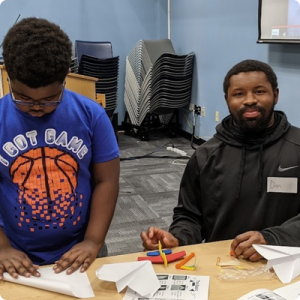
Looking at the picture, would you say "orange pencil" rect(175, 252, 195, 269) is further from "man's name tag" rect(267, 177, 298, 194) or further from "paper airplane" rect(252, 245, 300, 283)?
"man's name tag" rect(267, 177, 298, 194)

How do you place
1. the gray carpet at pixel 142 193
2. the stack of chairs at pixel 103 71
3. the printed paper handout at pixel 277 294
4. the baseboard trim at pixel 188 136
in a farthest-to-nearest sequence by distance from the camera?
the baseboard trim at pixel 188 136 → the stack of chairs at pixel 103 71 → the gray carpet at pixel 142 193 → the printed paper handout at pixel 277 294

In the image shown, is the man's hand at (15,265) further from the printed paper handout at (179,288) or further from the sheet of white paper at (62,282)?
Answer: the printed paper handout at (179,288)

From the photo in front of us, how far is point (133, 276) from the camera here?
1047mm

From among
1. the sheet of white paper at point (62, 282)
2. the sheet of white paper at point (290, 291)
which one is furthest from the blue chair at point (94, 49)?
the sheet of white paper at point (290, 291)

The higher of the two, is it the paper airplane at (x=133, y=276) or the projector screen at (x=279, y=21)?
the projector screen at (x=279, y=21)

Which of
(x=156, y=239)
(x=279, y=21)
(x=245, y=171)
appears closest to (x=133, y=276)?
(x=156, y=239)

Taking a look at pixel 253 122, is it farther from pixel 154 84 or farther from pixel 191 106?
pixel 191 106

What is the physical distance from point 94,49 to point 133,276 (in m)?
4.89

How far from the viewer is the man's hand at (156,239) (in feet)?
4.07

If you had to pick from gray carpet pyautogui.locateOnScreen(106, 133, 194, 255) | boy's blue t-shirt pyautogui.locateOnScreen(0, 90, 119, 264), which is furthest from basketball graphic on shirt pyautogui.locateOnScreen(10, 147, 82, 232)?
gray carpet pyautogui.locateOnScreen(106, 133, 194, 255)

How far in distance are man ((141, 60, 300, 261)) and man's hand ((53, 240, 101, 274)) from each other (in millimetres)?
318

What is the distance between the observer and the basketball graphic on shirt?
45.5 inches

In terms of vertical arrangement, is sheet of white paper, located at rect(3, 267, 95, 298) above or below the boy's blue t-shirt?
below

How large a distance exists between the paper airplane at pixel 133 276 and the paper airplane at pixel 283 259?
305mm
